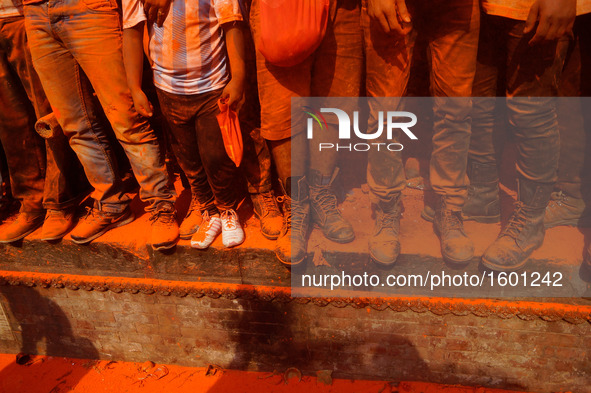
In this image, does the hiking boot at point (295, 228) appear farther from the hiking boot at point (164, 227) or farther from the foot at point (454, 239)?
the foot at point (454, 239)

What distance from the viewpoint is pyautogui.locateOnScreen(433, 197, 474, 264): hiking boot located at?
2.76m

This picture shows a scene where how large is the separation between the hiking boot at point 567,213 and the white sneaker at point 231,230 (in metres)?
2.35

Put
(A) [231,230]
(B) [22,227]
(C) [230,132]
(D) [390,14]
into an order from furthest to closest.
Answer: (B) [22,227]
(A) [231,230]
(C) [230,132]
(D) [390,14]

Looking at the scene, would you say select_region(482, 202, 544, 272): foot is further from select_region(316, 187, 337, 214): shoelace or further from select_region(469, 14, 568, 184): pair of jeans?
select_region(316, 187, 337, 214): shoelace

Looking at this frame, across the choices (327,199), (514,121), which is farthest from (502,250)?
(327,199)

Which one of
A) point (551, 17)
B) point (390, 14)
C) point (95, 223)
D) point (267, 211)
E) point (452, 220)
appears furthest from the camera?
point (95, 223)

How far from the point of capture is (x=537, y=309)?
277cm

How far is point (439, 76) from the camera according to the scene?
2.59 metres

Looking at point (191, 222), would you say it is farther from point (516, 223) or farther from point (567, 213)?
point (567, 213)

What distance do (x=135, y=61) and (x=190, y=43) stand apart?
458 mm

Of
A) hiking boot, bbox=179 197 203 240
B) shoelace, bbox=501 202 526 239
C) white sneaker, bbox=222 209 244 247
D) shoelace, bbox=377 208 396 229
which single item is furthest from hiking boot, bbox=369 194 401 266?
hiking boot, bbox=179 197 203 240

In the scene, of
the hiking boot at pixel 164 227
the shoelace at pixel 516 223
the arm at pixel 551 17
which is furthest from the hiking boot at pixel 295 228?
the arm at pixel 551 17

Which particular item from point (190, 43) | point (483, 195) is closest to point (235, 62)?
point (190, 43)

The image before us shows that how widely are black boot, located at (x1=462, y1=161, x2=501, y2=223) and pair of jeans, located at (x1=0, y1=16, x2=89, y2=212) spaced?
11.0ft
